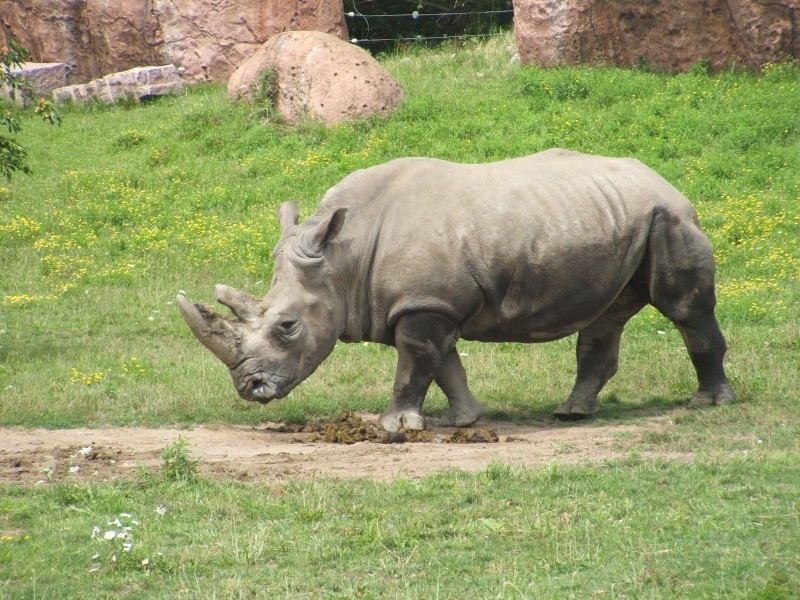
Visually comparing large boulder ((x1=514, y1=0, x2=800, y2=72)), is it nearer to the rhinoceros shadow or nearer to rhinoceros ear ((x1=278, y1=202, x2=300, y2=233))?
the rhinoceros shadow

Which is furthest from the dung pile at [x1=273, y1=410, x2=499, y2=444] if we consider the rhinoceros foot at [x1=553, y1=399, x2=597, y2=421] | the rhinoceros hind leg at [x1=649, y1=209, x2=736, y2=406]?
the rhinoceros hind leg at [x1=649, y1=209, x2=736, y2=406]

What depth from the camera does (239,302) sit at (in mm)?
9445

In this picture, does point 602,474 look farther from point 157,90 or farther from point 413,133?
point 157,90

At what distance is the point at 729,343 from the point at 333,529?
6.30 m

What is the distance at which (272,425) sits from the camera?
417 inches

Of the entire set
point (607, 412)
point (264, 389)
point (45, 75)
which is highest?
point (264, 389)

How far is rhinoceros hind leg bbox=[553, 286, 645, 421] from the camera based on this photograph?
34.3ft

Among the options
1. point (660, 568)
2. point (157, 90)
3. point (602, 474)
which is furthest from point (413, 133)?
point (660, 568)

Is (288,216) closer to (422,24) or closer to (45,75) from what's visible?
(45,75)

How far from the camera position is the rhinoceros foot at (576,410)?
34.3 feet

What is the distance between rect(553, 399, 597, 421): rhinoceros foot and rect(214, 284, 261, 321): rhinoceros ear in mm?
2697

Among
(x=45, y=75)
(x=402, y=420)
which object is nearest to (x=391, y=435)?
(x=402, y=420)

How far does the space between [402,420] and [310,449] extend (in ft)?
2.85

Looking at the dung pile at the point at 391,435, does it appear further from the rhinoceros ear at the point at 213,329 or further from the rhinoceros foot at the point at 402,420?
the rhinoceros ear at the point at 213,329
